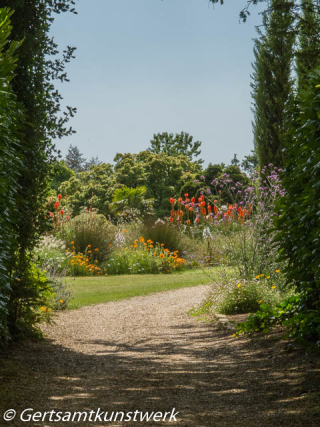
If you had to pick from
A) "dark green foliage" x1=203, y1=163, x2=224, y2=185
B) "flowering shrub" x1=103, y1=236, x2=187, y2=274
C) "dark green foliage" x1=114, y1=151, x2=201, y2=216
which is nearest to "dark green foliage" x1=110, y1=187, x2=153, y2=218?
"dark green foliage" x1=114, y1=151, x2=201, y2=216

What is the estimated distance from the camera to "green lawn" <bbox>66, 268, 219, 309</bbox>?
9703 millimetres

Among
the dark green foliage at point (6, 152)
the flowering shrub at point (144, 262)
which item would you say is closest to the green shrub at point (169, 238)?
the flowering shrub at point (144, 262)

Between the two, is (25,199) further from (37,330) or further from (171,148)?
(171,148)

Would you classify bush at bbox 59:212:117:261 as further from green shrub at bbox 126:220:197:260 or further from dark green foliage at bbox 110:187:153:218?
dark green foliage at bbox 110:187:153:218

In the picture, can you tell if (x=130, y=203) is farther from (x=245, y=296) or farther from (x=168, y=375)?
(x=168, y=375)

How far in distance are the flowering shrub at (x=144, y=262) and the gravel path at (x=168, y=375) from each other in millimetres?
6662
